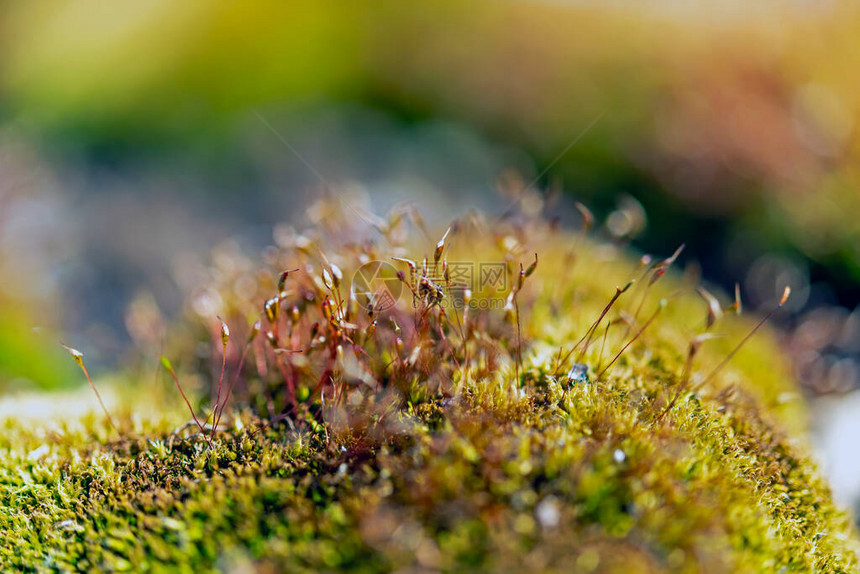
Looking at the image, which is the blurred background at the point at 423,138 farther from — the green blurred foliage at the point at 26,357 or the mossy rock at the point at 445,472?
the mossy rock at the point at 445,472

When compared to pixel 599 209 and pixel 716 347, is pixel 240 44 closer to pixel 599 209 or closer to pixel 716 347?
pixel 599 209

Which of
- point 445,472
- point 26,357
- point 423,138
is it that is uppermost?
point 423,138

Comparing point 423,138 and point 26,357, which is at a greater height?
point 423,138

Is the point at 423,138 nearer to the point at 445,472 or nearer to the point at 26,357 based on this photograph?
the point at 26,357

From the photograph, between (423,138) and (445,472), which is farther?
(423,138)

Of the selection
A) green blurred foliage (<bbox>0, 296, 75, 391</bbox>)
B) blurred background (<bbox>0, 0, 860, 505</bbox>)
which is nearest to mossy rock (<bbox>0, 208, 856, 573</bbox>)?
green blurred foliage (<bbox>0, 296, 75, 391</bbox>)

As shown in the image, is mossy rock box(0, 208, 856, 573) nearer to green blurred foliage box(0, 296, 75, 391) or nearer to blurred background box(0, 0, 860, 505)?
green blurred foliage box(0, 296, 75, 391)

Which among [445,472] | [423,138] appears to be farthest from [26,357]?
[423,138]
